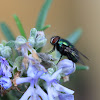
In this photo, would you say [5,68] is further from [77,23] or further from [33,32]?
[77,23]

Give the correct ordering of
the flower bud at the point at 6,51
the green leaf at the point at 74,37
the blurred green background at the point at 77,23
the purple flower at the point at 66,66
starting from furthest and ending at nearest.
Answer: the blurred green background at the point at 77,23
the green leaf at the point at 74,37
the purple flower at the point at 66,66
the flower bud at the point at 6,51

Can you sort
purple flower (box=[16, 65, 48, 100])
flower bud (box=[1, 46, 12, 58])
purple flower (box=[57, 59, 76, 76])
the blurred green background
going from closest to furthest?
purple flower (box=[16, 65, 48, 100]) < flower bud (box=[1, 46, 12, 58]) < purple flower (box=[57, 59, 76, 76]) < the blurred green background

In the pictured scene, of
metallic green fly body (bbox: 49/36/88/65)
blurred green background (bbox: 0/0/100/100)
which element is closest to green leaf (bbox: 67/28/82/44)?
metallic green fly body (bbox: 49/36/88/65)

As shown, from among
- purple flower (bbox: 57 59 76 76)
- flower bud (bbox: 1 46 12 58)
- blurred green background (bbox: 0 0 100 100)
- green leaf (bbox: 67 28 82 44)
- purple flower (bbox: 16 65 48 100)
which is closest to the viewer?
purple flower (bbox: 16 65 48 100)

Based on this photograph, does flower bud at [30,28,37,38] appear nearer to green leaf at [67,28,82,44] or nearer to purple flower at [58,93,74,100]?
purple flower at [58,93,74,100]

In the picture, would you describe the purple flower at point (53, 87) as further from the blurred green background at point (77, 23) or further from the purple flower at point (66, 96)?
the blurred green background at point (77, 23)

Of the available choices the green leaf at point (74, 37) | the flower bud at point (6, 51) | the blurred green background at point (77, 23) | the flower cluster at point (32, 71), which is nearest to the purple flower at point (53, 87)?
the flower cluster at point (32, 71)
